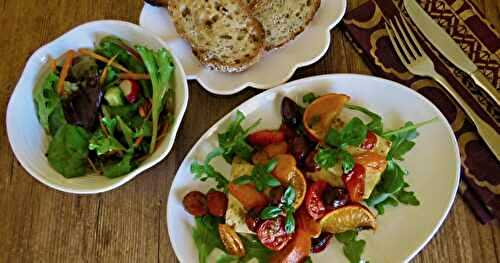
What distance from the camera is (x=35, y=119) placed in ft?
3.78

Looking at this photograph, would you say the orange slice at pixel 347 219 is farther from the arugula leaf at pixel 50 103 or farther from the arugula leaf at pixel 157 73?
the arugula leaf at pixel 50 103

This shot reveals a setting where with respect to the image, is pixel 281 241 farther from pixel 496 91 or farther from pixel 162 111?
pixel 496 91

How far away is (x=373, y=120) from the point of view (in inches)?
44.7

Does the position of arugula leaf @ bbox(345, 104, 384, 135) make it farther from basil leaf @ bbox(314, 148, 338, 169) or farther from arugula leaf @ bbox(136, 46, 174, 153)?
arugula leaf @ bbox(136, 46, 174, 153)

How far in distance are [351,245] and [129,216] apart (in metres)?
0.46

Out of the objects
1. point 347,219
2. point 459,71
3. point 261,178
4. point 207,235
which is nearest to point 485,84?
point 459,71

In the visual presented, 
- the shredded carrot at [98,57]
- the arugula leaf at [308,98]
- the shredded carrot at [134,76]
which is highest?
the arugula leaf at [308,98]

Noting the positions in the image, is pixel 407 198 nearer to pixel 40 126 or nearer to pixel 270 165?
pixel 270 165

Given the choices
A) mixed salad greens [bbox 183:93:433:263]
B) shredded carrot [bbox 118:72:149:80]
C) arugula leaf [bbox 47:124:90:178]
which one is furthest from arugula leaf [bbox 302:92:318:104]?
arugula leaf [bbox 47:124:90:178]

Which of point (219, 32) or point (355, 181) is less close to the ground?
point (219, 32)

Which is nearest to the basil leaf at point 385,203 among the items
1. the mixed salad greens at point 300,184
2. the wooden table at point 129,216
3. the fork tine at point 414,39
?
the mixed salad greens at point 300,184

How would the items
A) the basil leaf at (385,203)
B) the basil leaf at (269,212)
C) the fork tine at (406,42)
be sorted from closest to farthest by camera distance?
the basil leaf at (269,212) < the basil leaf at (385,203) < the fork tine at (406,42)

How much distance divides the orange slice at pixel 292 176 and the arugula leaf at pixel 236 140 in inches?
3.6

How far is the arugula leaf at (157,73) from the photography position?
3.62ft
